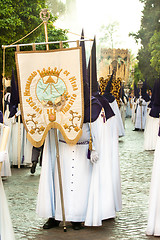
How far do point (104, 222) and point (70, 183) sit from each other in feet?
2.57

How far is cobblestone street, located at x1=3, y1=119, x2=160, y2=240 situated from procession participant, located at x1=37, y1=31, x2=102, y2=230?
20 centimetres

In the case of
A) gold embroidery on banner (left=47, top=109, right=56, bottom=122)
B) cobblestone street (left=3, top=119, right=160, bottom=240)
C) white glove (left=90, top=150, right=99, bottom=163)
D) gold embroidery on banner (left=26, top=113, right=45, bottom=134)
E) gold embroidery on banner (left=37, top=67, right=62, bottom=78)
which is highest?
gold embroidery on banner (left=37, top=67, right=62, bottom=78)

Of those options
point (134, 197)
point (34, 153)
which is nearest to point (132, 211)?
point (134, 197)

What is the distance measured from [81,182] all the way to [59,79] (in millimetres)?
1465

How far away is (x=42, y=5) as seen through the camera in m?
24.4

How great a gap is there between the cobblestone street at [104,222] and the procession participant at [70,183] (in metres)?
0.20

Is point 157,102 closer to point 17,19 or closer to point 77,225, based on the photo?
point 77,225

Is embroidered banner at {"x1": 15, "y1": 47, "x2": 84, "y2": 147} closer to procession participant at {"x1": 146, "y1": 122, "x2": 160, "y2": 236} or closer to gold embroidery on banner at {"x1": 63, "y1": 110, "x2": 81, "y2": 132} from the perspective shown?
gold embroidery on banner at {"x1": 63, "y1": 110, "x2": 81, "y2": 132}

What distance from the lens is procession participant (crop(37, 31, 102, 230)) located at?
7.03 metres

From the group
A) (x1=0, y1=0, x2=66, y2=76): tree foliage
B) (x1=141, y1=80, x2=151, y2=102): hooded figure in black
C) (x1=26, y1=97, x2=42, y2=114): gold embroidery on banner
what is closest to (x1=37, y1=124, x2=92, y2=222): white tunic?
(x1=26, y1=97, x2=42, y2=114): gold embroidery on banner

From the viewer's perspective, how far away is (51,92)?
6.74 m

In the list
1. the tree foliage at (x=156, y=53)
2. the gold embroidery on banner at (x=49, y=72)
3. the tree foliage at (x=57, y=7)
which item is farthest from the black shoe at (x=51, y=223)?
the tree foliage at (x=57, y=7)

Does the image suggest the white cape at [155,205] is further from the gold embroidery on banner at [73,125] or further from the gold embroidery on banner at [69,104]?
the gold embroidery on banner at [69,104]

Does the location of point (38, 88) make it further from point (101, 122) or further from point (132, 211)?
point (132, 211)
